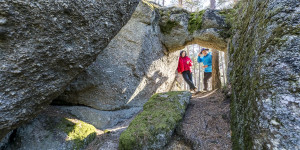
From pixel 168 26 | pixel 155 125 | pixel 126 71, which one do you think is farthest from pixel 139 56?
pixel 155 125

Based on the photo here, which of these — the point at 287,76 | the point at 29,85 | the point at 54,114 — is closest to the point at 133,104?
the point at 54,114

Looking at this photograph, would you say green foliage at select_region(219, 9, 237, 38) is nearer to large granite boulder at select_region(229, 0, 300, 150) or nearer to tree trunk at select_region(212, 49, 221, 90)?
tree trunk at select_region(212, 49, 221, 90)

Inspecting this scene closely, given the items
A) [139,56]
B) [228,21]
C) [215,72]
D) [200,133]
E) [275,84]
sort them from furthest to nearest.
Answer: [215,72]
[139,56]
[228,21]
[200,133]
[275,84]

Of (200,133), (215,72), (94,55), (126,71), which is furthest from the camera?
(215,72)

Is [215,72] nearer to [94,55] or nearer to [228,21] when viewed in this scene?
[228,21]

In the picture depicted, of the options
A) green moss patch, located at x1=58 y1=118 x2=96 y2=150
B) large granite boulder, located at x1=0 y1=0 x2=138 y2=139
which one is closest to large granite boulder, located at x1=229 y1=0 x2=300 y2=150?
large granite boulder, located at x1=0 y1=0 x2=138 y2=139

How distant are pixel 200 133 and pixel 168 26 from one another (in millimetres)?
5172

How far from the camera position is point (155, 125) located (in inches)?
133

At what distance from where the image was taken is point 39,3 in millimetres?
2197

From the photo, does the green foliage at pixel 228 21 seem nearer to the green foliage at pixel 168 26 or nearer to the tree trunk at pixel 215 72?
the green foliage at pixel 168 26

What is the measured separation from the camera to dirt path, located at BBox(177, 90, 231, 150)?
122 inches

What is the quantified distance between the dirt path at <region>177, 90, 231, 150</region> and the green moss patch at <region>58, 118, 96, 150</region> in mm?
2376

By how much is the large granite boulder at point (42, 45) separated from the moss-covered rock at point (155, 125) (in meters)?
1.76

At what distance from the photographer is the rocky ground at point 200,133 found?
315 cm
